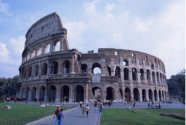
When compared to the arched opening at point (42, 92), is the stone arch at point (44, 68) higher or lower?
higher

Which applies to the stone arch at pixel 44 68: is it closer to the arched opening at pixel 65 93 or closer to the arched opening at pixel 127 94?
the arched opening at pixel 65 93

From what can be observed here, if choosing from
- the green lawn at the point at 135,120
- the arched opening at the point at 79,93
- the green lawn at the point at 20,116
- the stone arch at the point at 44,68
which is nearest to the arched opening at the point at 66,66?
the arched opening at the point at 79,93

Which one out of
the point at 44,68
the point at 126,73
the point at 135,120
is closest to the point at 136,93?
the point at 126,73

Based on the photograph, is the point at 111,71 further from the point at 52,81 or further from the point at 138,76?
the point at 52,81

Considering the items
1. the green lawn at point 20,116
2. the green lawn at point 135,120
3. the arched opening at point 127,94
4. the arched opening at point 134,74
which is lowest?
the green lawn at point 135,120

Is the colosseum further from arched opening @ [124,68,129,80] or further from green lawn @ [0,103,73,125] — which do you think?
green lawn @ [0,103,73,125]

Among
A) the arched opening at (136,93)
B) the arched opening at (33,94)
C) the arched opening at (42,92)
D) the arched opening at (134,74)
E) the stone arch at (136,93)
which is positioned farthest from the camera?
the arched opening at (134,74)

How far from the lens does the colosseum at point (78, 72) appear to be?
3553 centimetres

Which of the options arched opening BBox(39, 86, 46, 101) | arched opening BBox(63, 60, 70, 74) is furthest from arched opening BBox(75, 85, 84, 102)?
arched opening BBox(39, 86, 46, 101)

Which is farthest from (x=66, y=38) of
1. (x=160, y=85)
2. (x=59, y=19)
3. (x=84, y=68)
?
(x=160, y=85)

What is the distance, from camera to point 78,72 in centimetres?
3556

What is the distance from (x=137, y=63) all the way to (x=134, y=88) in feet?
17.4

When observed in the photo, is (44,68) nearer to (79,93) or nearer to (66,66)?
(66,66)

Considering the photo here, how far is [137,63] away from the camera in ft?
143
